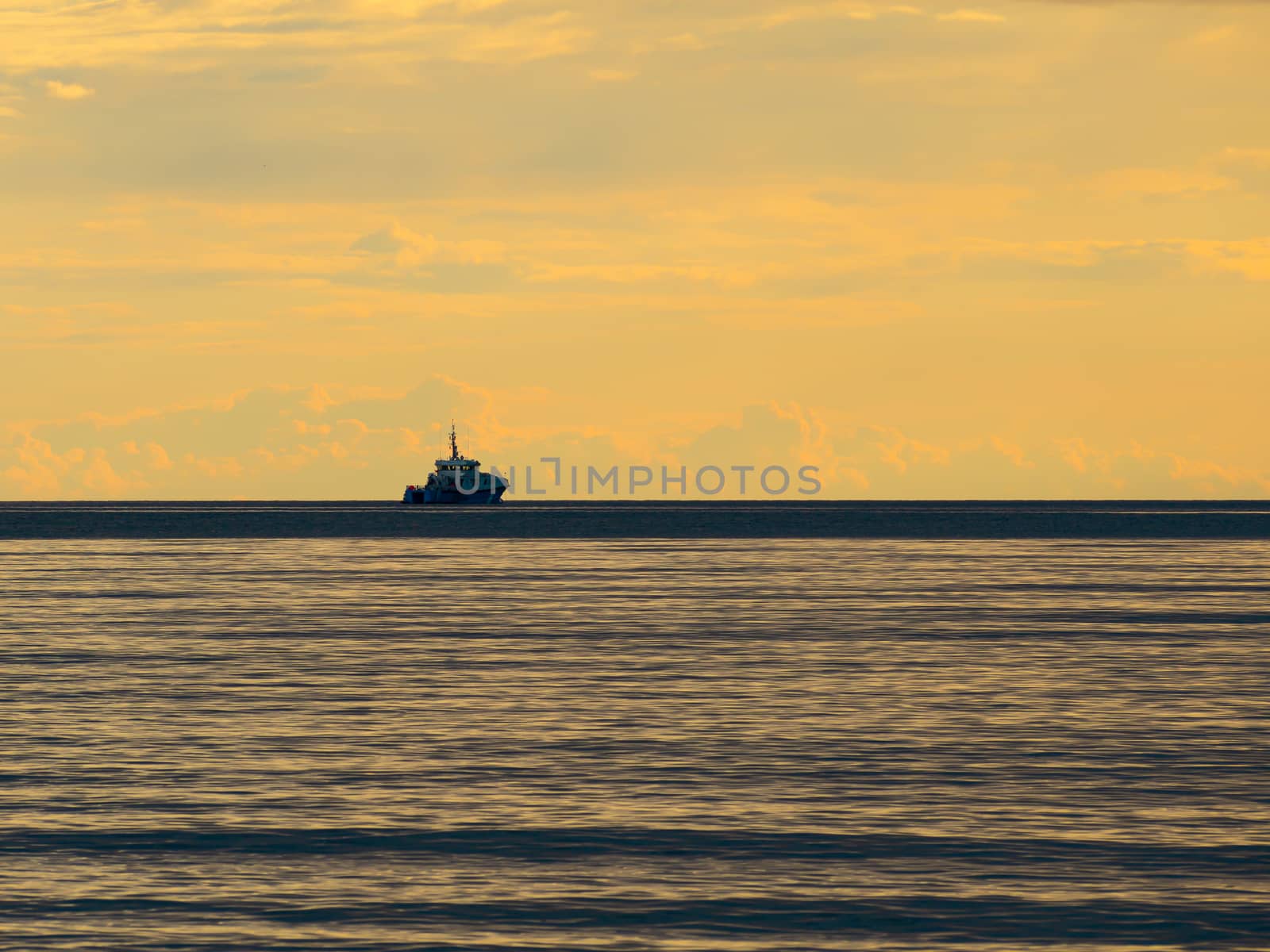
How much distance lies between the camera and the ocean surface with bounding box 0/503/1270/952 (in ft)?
57.1

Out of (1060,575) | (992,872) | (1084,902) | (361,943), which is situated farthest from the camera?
(1060,575)

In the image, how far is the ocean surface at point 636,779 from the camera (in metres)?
17.4

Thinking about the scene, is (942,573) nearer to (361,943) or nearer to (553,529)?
(361,943)

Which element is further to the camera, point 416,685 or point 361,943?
point 416,685

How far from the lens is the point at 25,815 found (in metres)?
22.4

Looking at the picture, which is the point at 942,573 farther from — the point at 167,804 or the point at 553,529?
the point at 553,529

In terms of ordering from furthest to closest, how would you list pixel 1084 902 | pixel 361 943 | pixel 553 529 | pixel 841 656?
pixel 553 529 < pixel 841 656 < pixel 1084 902 < pixel 361 943

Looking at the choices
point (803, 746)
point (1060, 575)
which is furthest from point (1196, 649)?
point (1060, 575)

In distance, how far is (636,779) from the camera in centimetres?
2508

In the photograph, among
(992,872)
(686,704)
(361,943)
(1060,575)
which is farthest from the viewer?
(1060,575)

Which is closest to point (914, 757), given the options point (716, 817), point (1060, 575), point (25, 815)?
point (716, 817)

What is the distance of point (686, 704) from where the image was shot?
33.6 m

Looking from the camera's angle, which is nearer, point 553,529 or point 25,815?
point 25,815

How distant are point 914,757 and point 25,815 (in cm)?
1261
